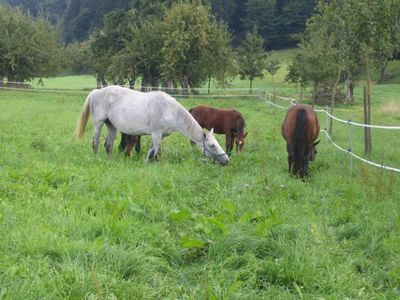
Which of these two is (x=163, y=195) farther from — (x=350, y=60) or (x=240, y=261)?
(x=350, y=60)

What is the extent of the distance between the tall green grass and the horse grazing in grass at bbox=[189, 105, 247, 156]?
121 inches

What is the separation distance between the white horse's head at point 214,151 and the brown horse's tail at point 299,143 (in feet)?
5.05

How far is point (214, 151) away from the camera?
9641mm

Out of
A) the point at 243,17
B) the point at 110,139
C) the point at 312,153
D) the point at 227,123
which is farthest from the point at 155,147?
the point at 243,17

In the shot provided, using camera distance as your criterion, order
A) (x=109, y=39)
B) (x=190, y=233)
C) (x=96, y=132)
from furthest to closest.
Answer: (x=109, y=39)
(x=96, y=132)
(x=190, y=233)

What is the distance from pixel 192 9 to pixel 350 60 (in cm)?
2609

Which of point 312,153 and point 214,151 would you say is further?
point 312,153

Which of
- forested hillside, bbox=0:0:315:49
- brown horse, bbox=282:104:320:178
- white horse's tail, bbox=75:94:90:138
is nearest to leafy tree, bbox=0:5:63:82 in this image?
white horse's tail, bbox=75:94:90:138

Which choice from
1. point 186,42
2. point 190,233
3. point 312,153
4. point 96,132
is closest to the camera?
point 190,233

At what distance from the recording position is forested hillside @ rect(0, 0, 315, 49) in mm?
91938

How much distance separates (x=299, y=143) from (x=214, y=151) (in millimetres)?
1848

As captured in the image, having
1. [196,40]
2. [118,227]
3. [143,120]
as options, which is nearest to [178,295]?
[118,227]

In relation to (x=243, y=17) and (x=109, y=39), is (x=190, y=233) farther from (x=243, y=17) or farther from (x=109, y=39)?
(x=243, y=17)

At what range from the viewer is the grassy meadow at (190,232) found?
12.4 feet
